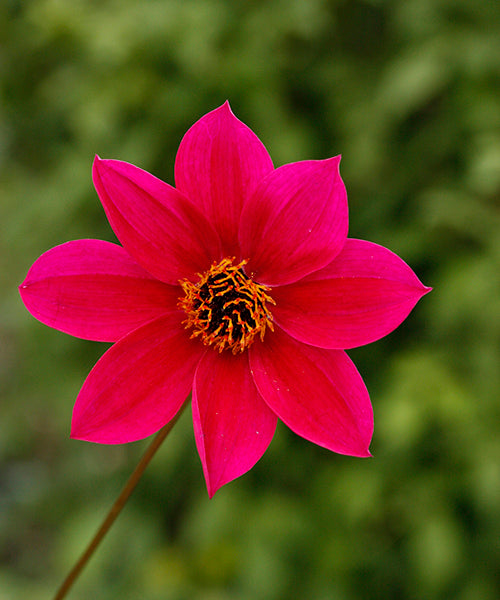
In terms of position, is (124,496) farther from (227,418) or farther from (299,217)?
(299,217)

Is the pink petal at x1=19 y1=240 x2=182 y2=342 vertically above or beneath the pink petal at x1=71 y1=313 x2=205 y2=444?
above

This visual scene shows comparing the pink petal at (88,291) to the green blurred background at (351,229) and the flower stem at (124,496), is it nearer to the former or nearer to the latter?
the flower stem at (124,496)

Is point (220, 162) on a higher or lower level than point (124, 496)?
higher

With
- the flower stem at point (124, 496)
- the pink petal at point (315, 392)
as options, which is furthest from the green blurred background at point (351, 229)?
the flower stem at point (124, 496)

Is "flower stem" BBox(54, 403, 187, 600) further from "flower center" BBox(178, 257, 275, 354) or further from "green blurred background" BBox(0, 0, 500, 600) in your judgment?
"green blurred background" BBox(0, 0, 500, 600)

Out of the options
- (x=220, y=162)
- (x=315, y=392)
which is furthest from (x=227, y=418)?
(x=220, y=162)

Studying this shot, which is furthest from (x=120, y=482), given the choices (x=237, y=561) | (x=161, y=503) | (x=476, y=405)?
(x=476, y=405)

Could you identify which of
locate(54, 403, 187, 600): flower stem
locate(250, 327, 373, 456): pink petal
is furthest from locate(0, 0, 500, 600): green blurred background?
locate(54, 403, 187, 600): flower stem
